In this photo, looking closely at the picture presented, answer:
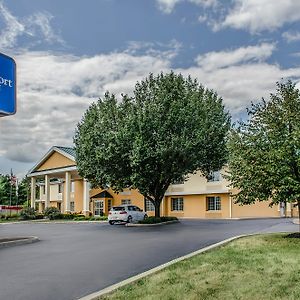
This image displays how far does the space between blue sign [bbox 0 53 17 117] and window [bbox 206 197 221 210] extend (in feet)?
115

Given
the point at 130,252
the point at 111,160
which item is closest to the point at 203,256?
the point at 130,252

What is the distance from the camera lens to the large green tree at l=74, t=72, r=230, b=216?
30.6 metres

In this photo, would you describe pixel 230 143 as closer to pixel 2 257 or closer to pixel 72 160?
pixel 2 257

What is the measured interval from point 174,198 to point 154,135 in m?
20.9

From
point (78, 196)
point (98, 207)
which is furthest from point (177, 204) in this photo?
point (78, 196)

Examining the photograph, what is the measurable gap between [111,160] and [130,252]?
56.2 feet

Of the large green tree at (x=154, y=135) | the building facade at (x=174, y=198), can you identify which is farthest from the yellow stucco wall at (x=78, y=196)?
the large green tree at (x=154, y=135)

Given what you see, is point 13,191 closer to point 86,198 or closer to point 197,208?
point 86,198

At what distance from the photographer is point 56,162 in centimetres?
5606

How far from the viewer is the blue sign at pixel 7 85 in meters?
13.5

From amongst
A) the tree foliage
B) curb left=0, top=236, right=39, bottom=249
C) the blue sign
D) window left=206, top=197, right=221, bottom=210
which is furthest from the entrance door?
the blue sign

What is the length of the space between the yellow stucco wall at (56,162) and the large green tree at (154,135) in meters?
18.6

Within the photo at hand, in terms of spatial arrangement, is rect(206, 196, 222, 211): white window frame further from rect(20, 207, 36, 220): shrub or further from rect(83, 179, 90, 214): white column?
rect(20, 207, 36, 220): shrub

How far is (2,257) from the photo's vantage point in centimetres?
1384
